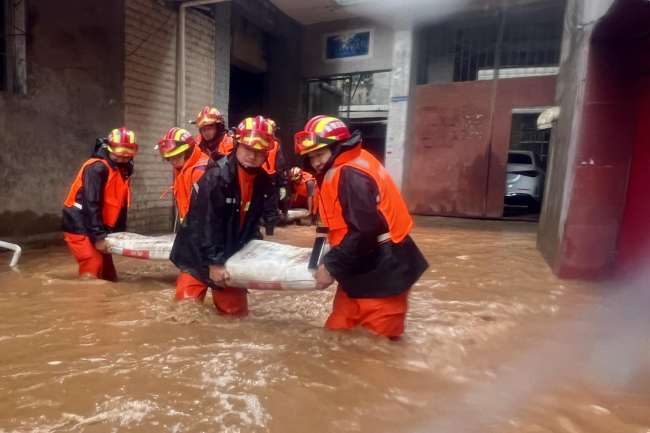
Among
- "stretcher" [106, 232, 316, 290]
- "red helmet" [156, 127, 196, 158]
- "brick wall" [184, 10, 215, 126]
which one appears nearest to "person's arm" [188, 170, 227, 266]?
"stretcher" [106, 232, 316, 290]

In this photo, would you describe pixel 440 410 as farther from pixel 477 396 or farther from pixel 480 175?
pixel 480 175

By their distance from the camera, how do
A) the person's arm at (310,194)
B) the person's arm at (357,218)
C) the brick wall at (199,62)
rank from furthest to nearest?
the person's arm at (310,194) → the brick wall at (199,62) → the person's arm at (357,218)

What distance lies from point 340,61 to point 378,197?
34.4ft

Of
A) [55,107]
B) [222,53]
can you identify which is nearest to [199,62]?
[222,53]

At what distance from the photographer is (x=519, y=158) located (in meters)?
12.0

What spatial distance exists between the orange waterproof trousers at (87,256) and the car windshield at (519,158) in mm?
9958

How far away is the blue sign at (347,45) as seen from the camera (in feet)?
40.3

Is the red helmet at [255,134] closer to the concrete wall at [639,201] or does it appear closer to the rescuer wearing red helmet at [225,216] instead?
the rescuer wearing red helmet at [225,216]

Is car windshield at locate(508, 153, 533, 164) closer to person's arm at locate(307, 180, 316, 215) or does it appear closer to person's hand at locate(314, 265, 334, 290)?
person's arm at locate(307, 180, 316, 215)

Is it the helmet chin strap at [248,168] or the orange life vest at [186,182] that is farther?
the orange life vest at [186,182]

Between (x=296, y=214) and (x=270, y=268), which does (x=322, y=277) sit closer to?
(x=270, y=268)

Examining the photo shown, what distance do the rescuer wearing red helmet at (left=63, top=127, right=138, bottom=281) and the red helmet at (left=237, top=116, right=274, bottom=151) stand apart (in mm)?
1905

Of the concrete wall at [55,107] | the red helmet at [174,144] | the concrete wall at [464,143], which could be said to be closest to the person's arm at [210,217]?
the red helmet at [174,144]

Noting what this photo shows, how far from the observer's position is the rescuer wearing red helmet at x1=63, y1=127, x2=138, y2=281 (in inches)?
177
